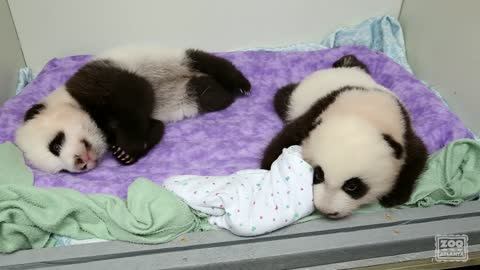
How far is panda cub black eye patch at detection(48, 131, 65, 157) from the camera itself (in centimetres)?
191

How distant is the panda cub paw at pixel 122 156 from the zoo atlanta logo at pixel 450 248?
135cm

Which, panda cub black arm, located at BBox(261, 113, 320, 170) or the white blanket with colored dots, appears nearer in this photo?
the white blanket with colored dots

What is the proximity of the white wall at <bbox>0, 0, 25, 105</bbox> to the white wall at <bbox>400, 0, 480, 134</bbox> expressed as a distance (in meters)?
2.50

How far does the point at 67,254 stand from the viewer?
1.50 metres

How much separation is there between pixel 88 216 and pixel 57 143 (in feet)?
1.47

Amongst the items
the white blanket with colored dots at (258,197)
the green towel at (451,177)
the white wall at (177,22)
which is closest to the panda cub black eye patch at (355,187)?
the white blanket with colored dots at (258,197)

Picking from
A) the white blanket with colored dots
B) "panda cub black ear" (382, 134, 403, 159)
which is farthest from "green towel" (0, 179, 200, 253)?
"panda cub black ear" (382, 134, 403, 159)

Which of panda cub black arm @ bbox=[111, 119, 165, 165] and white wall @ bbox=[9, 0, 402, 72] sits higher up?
white wall @ bbox=[9, 0, 402, 72]

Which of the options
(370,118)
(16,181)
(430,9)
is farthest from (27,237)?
(430,9)

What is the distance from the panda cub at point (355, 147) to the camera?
1.56 meters

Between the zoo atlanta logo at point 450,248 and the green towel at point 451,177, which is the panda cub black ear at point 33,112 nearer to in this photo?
the green towel at point 451,177

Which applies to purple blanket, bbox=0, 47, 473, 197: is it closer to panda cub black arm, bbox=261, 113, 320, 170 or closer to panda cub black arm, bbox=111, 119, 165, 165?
panda cub black arm, bbox=111, 119, 165, 165

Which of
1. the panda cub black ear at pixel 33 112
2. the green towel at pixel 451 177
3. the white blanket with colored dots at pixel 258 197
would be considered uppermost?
the panda cub black ear at pixel 33 112

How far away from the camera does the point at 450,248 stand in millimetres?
1670
